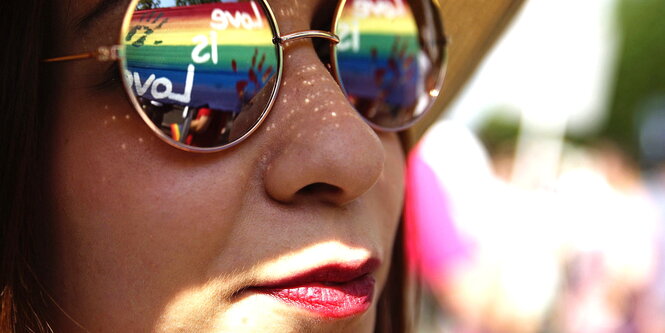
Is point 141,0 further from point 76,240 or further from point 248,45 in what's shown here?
point 76,240

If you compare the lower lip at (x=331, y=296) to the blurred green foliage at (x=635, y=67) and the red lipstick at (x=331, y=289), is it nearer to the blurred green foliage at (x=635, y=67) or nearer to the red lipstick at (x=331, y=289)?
the red lipstick at (x=331, y=289)

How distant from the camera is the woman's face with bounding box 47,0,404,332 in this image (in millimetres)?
1074

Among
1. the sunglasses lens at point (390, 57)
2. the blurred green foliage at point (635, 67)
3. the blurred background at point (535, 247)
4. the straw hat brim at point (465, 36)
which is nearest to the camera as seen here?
the sunglasses lens at point (390, 57)

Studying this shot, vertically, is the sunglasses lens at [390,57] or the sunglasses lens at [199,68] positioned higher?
the sunglasses lens at [199,68]

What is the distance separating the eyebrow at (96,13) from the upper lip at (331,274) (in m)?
0.51

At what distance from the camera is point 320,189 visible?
1.17 meters

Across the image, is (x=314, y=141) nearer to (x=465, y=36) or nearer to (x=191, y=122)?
(x=191, y=122)

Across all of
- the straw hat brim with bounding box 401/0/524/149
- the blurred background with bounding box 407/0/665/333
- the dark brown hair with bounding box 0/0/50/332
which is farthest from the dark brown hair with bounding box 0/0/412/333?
the blurred background with bounding box 407/0/665/333

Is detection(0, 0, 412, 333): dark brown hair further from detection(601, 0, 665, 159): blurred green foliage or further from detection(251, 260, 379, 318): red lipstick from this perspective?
detection(601, 0, 665, 159): blurred green foliage

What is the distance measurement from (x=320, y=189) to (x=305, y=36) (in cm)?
28

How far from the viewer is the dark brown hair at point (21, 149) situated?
1038mm

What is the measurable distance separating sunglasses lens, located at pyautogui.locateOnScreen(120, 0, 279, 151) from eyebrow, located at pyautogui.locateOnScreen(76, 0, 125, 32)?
6cm

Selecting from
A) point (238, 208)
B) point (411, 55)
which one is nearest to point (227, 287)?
point (238, 208)

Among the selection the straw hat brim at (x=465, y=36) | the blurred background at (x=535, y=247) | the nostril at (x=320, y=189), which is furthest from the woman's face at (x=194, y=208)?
the blurred background at (x=535, y=247)
